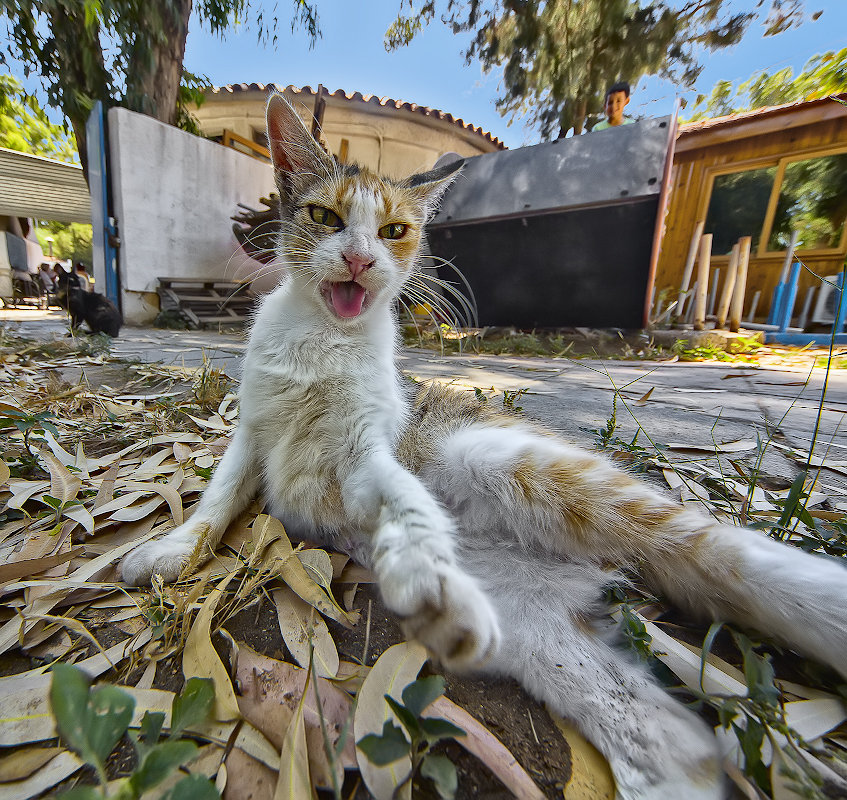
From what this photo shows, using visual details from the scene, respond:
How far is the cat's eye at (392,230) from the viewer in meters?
1.56

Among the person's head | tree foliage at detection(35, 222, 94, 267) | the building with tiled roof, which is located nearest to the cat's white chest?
the person's head

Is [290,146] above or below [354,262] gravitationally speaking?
above

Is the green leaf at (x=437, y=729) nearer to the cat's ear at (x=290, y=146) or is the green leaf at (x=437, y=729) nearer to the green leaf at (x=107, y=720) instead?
the green leaf at (x=107, y=720)

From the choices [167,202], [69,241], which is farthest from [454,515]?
[69,241]

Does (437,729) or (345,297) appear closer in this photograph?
(437,729)

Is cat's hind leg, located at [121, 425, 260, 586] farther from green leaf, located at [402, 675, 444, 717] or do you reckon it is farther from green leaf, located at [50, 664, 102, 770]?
green leaf, located at [402, 675, 444, 717]

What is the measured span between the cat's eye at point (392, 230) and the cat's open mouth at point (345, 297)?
288 mm

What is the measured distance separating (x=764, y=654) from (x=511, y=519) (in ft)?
1.73

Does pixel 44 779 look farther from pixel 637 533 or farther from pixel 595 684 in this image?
pixel 637 533

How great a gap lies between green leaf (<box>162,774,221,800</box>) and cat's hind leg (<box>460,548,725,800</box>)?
1.42 ft

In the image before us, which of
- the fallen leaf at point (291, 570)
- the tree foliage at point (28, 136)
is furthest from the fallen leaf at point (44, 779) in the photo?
the tree foliage at point (28, 136)

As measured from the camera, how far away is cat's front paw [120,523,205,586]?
0.93 m

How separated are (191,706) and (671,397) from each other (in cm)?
282

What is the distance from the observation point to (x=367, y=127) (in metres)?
7.53
